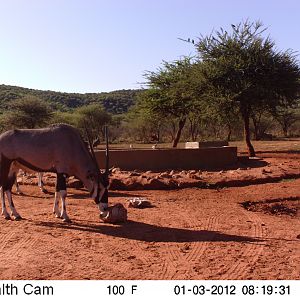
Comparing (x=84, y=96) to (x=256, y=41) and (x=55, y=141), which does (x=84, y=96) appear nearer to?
(x=256, y=41)

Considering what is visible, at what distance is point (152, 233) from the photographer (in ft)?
30.8

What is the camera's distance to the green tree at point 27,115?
4634cm

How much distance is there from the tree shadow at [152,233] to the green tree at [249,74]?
50.0ft

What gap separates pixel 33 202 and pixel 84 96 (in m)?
83.4

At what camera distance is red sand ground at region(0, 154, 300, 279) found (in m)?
6.89

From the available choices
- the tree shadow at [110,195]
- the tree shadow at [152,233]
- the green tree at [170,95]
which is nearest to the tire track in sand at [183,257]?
the tree shadow at [152,233]

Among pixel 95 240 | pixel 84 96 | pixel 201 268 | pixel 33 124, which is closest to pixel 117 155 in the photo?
pixel 95 240

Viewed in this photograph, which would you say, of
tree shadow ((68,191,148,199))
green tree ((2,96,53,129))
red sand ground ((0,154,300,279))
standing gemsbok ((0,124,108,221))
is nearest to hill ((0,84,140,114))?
green tree ((2,96,53,129))

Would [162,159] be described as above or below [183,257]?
above

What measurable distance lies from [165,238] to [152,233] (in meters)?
0.48

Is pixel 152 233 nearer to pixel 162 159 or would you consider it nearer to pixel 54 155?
pixel 54 155

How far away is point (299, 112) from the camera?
65.1 meters

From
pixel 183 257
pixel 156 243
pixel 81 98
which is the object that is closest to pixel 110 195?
pixel 156 243

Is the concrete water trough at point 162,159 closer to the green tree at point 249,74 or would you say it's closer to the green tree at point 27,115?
the green tree at point 249,74
